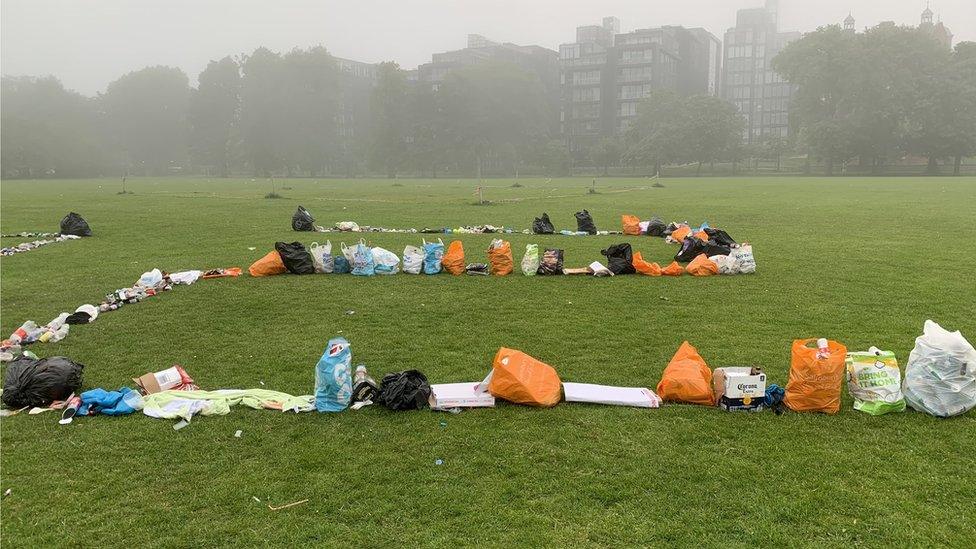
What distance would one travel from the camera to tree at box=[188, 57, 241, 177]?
99.2 m

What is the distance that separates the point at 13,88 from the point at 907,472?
13504 centimetres

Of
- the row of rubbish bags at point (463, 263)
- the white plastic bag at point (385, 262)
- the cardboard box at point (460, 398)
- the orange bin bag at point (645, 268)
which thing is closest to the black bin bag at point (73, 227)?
the row of rubbish bags at point (463, 263)

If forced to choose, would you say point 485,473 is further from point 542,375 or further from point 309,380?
point 309,380

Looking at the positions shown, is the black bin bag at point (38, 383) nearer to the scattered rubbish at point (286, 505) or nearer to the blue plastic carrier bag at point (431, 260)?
the scattered rubbish at point (286, 505)

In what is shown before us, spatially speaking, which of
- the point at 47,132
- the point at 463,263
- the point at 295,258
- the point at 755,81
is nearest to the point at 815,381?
the point at 463,263

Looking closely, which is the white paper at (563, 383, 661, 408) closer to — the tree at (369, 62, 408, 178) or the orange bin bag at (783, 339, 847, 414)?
the orange bin bag at (783, 339, 847, 414)

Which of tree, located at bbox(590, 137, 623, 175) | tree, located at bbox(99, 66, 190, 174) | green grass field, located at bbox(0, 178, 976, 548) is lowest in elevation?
green grass field, located at bbox(0, 178, 976, 548)

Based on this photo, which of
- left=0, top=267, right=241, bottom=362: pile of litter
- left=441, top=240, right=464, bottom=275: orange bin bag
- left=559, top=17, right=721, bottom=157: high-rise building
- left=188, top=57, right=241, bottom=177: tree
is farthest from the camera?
left=559, top=17, right=721, bottom=157: high-rise building

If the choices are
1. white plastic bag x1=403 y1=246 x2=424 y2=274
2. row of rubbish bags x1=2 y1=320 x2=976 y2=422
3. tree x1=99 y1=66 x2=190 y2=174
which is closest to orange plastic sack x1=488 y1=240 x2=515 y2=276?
white plastic bag x1=403 y1=246 x2=424 y2=274

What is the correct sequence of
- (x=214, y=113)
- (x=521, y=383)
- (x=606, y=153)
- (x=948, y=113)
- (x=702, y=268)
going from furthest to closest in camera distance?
1. (x=214, y=113)
2. (x=606, y=153)
3. (x=948, y=113)
4. (x=702, y=268)
5. (x=521, y=383)

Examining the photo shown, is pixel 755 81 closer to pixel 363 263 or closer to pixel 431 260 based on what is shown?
pixel 431 260

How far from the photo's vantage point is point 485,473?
16.7 ft

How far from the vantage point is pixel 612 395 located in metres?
6.40

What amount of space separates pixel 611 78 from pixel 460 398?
12013cm
